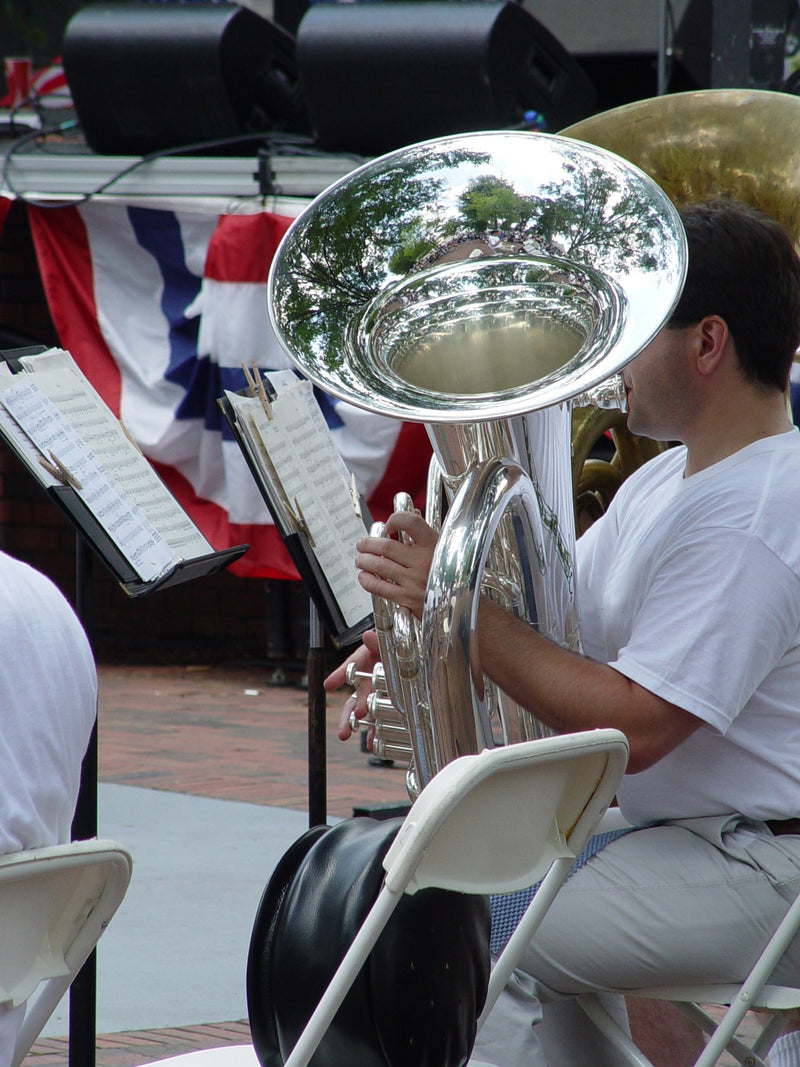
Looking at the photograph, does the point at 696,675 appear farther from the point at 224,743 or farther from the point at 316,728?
the point at 224,743

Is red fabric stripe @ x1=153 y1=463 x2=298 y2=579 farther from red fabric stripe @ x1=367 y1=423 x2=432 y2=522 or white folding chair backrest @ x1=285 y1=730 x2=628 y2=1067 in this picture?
white folding chair backrest @ x1=285 y1=730 x2=628 y2=1067

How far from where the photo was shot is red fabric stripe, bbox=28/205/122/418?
18.0 ft

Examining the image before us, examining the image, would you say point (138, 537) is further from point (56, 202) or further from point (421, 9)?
point (56, 202)

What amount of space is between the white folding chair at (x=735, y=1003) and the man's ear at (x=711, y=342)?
0.65m

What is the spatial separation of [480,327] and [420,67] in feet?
9.92

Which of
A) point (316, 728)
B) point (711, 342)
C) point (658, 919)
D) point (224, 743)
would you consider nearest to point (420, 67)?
point (224, 743)

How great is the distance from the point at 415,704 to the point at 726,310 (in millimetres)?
616

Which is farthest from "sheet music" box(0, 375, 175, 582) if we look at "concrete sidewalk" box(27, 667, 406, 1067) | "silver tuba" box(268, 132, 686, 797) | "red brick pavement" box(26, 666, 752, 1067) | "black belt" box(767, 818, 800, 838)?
"red brick pavement" box(26, 666, 752, 1067)

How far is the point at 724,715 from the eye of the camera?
1.70 m

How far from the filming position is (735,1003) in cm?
164

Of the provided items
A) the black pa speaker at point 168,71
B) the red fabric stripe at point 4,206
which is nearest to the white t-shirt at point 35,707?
the black pa speaker at point 168,71

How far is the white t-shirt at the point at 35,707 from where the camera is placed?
53.2 inches

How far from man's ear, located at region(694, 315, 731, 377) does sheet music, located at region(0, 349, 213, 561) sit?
729 mm

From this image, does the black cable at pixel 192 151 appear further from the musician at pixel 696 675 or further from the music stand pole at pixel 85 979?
the musician at pixel 696 675
